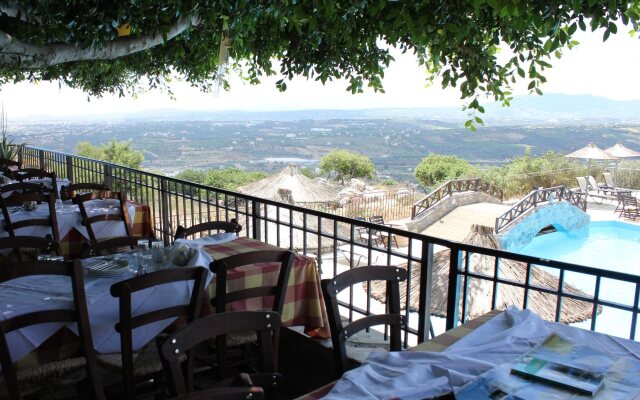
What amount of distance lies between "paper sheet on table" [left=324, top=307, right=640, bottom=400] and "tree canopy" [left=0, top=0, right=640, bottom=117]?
2.65m

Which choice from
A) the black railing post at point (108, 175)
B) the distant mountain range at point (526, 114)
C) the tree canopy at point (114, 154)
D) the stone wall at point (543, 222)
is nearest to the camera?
the black railing post at point (108, 175)

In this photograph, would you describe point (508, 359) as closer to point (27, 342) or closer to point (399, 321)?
point (399, 321)

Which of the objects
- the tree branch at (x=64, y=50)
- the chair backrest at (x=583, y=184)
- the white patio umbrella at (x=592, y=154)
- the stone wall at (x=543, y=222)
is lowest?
the stone wall at (x=543, y=222)

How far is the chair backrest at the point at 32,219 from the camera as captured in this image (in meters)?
4.35

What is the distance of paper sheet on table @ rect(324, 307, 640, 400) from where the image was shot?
1504mm

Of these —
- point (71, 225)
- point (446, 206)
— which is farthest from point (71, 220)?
point (446, 206)

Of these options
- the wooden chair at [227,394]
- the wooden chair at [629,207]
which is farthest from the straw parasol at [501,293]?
→ the wooden chair at [629,207]

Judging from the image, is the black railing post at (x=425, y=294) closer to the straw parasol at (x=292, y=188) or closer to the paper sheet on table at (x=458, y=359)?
the paper sheet on table at (x=458, y=359)

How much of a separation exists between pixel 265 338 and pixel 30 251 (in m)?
3.56

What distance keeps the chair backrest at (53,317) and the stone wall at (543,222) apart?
20.5 metres

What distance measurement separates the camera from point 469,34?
19.9 feet

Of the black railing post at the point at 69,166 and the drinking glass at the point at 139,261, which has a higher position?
the drinking glass at the point at 139,261

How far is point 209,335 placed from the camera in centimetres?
164

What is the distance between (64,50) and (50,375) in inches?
142
